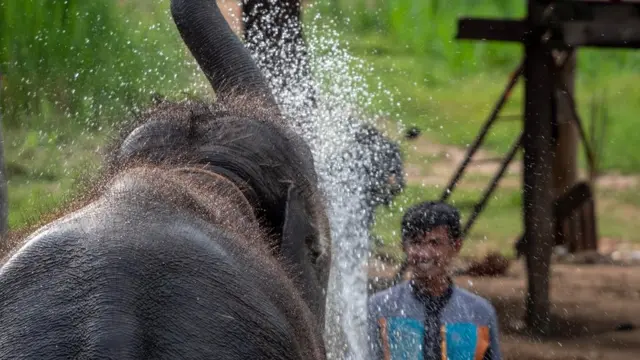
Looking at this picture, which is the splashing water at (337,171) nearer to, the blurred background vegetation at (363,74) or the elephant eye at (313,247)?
the blurred background vegetation at (363,74)

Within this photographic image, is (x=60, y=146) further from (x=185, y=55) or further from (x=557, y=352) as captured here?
(x=557, y=352)

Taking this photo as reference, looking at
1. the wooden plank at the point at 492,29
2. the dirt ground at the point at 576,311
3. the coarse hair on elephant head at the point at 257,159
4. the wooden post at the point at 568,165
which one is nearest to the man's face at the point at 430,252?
the coarse hair on elephant head at the point at 257,159

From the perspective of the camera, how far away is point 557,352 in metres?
7.56

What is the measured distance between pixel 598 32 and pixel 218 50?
4624 millimetres

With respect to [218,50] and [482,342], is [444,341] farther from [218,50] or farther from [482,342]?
[218,50]

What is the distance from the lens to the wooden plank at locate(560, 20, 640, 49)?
7332 millimetres

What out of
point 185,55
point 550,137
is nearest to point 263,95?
point 185,55

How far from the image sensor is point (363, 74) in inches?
424

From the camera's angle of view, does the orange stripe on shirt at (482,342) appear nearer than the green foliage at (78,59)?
Yes

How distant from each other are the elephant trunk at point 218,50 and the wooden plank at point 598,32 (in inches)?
177

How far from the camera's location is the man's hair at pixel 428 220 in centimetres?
432

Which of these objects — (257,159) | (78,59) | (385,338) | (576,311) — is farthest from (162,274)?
(576,311)

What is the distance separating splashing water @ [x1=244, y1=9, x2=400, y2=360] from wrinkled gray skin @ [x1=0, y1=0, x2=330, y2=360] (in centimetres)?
169

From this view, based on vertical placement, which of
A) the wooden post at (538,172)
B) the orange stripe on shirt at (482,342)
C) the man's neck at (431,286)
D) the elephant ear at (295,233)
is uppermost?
the elephant ear at (295,233)
